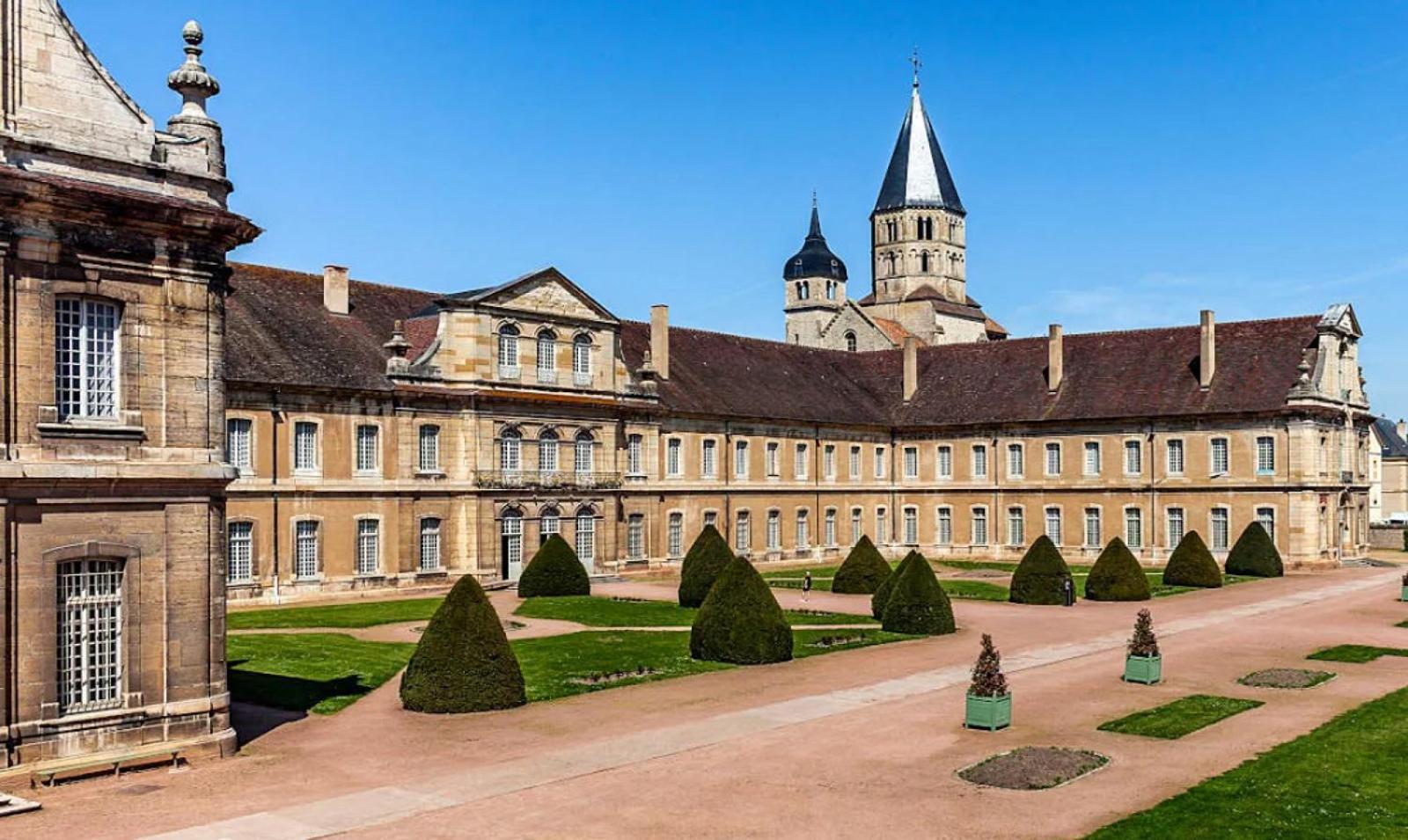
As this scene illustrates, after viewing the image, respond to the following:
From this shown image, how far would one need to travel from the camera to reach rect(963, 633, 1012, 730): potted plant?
1939cm

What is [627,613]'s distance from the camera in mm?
35125

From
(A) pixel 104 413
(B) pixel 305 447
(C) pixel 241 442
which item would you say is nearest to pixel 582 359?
(B) pixel 305 447

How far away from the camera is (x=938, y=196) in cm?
9250

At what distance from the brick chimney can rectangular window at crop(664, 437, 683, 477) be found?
585 inches

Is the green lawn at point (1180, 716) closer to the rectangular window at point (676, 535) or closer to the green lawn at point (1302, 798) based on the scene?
the green lawn at point (1302, 798)

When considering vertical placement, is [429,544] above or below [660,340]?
below

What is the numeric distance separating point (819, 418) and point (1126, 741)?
37309mm

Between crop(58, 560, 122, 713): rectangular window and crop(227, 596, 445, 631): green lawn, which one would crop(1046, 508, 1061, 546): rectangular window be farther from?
crop(58, 560, 122, 713): rectangular window

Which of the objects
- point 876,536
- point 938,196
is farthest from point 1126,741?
point 938,196

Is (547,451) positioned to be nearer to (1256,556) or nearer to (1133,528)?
(1133,528)

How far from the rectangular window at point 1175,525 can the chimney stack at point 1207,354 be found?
499 centimetres

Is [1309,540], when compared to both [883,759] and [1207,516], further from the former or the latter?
[883,759]

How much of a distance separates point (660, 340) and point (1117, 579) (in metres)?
19.8

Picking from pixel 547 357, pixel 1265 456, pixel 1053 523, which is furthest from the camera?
pixel 1053 523
